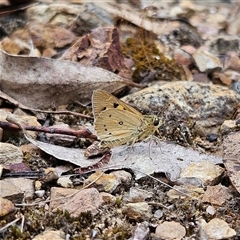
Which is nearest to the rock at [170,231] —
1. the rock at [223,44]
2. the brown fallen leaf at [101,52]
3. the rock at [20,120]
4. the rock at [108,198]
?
the rock at [108,198]

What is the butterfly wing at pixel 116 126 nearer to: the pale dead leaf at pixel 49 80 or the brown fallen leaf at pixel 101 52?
the pale dead leaf at pixel 49 80

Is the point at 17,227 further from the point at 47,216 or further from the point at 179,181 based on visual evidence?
the point at 179,181

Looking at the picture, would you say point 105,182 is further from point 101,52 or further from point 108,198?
point 101,52

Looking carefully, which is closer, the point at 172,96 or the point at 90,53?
the point at 172,96

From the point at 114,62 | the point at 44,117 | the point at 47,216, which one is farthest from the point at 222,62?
the point at 47,216

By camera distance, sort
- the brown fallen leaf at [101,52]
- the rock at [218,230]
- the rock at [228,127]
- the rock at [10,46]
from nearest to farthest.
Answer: the rock at [218,230] < the rock at [228,127] < the brown fallen leaf at [101,52] < the rock at [10,46]

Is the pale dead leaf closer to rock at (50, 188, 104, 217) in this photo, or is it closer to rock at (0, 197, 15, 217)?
rock at (50, 188, 104, 217)
